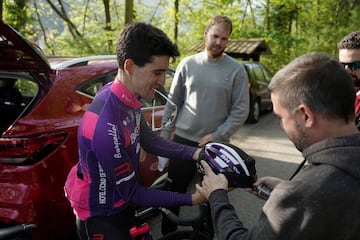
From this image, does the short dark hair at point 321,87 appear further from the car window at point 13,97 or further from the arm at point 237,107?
the car window at point 13,97

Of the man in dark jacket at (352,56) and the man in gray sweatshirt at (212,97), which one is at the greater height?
the man in dark jacket at (352,56)

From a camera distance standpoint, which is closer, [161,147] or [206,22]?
[161,147]

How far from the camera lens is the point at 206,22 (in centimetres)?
1491

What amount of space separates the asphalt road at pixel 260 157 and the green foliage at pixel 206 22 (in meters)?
4.61

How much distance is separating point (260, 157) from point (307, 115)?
5.02 meters

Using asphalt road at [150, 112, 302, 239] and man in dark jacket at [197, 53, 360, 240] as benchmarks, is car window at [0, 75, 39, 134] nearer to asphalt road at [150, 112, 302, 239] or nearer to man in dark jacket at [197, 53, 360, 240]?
asphalt road at [150, 112, 302, 239]

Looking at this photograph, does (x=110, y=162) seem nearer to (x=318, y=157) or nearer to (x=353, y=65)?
(x=318, y=157)

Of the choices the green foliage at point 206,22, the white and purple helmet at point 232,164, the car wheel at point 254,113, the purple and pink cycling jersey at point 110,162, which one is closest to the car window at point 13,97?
the purple and pink cycling jersey at point 110,162

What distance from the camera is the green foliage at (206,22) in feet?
41.7

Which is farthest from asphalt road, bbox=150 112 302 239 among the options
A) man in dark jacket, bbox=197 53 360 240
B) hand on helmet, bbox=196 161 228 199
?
man in dark jacket, bbox=197 53 360 240

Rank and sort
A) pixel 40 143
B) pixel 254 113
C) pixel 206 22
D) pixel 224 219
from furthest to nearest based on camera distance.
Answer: pixel 206 22, pixel 254 113, pixel 40 143, pixel 224 219

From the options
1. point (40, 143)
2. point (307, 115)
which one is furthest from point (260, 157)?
point (307, 115)

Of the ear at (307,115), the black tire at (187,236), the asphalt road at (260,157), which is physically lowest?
the asphalt road at (260,157)

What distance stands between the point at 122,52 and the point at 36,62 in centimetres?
117
